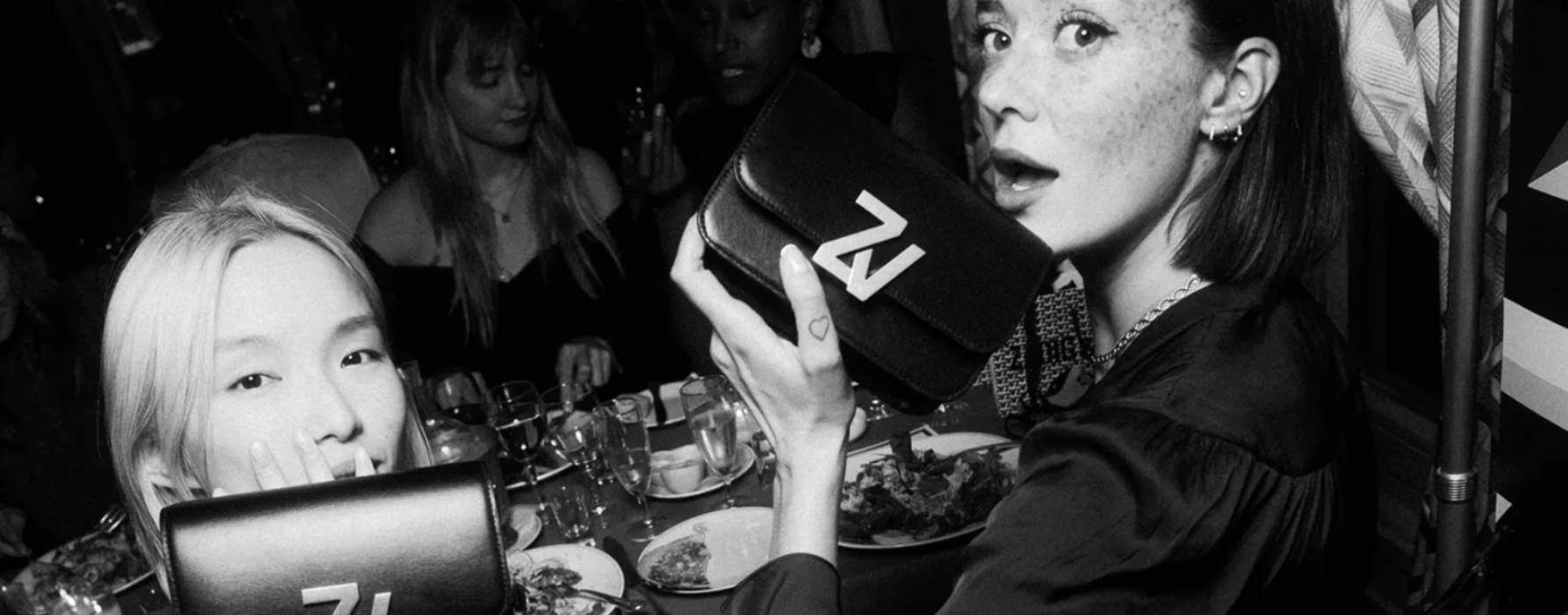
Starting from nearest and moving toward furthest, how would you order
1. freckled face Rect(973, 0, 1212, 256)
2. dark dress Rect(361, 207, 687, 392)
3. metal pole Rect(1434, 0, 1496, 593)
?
metal pole Rect(1434, 0, 1496, 593) → freckled face Rect(973, 0, 1212, 256) → dark dress Rect(361, 207, 687, 392)

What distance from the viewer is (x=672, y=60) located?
4.18m

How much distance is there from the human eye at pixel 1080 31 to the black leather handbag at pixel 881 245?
0.20 m

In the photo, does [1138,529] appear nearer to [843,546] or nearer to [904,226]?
[904,226]

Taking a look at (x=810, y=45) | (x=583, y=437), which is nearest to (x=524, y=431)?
(x=583, y=437)

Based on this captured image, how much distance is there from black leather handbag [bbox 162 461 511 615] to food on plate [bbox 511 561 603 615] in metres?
0.79

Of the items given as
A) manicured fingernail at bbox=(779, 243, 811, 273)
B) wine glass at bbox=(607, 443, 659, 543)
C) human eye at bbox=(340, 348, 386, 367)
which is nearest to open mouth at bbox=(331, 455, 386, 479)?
human eye at bbox=(340, 348, 386, 367)

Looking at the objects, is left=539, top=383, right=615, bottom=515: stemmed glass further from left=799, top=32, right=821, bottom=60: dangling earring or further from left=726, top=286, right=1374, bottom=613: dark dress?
left=799, top=32, right=821, bottom=60: dangling earring

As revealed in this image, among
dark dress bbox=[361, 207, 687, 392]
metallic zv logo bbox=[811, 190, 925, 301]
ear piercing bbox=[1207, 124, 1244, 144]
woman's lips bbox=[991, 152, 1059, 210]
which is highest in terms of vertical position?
ear piercing bbox=[1207, 124, 1244, 144]

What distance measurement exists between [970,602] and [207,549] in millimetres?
734

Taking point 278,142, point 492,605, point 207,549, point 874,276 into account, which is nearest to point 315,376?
point 207,549

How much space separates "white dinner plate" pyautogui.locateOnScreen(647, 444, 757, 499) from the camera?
2203 mm

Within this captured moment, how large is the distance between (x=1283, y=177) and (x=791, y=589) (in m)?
0.75

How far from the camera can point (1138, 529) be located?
1.07m

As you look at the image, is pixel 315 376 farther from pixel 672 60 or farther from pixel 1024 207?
pixel 672 60
